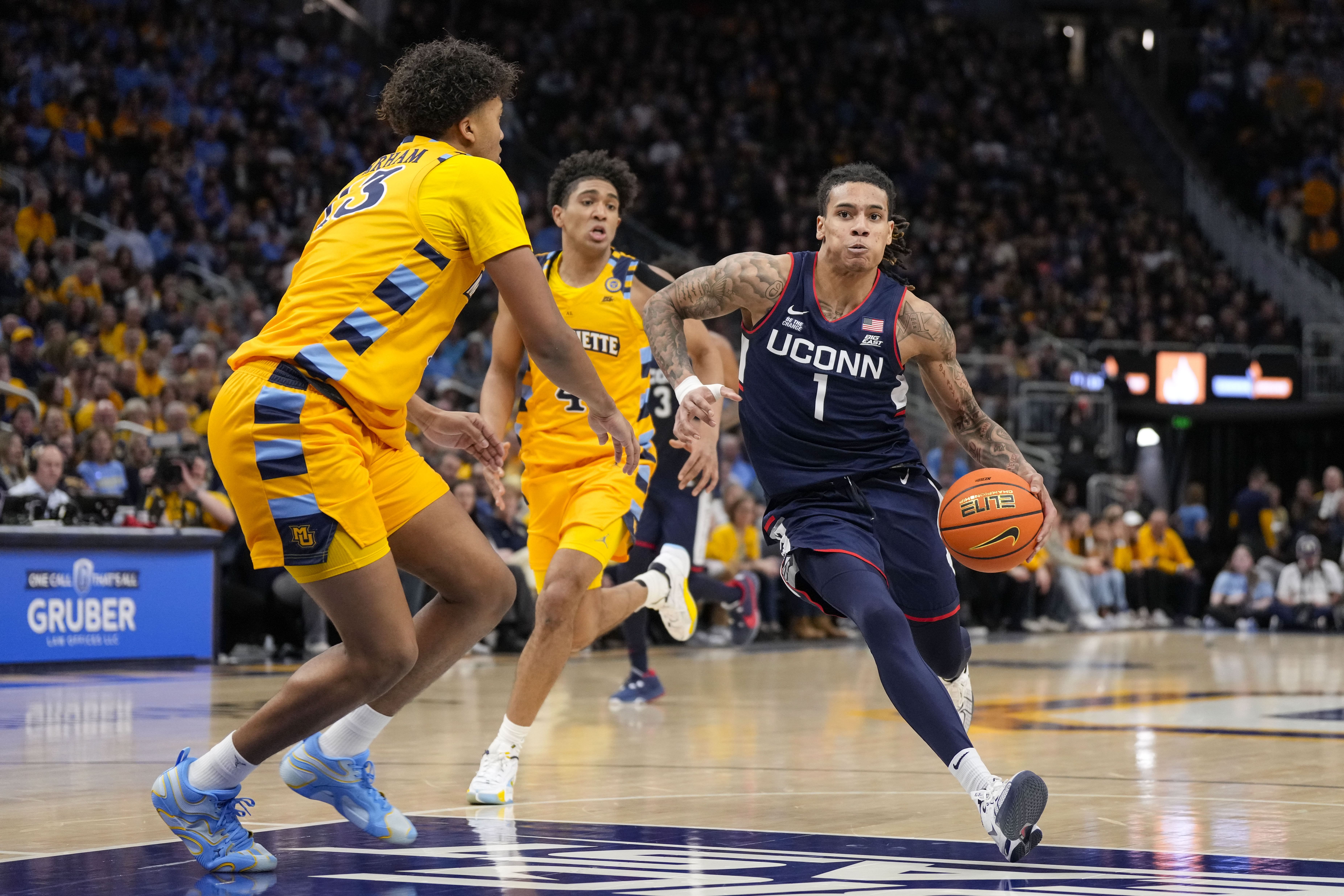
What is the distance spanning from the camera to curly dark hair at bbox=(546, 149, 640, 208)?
7.09 metres

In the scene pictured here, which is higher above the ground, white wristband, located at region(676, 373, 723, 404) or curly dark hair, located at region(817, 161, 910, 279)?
curly dark hair, located at region(817, 161, 910, 279)

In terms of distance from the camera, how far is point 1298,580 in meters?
18.8

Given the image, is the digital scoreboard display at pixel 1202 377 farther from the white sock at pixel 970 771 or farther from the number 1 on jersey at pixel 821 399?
the white sock at pixel 970 771

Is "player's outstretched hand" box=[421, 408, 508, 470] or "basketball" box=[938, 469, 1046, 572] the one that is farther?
"basketball" box=[938, 469, 1046, 572]

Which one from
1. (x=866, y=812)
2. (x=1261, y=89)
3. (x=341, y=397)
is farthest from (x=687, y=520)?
(x=1261, y=89)

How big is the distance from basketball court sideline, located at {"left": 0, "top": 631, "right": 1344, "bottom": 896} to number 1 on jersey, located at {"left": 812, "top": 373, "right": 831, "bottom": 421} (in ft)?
4.07

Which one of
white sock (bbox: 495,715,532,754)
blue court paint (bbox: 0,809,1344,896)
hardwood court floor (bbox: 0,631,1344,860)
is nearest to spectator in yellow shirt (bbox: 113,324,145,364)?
hardwood court floor (bbox: 0,631,1344,860)

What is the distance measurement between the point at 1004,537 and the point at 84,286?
11.5 metres

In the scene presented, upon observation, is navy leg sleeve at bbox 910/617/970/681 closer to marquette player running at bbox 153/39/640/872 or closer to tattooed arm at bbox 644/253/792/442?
tattooed arm at bbox 644/253/792/442

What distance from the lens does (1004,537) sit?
527cm

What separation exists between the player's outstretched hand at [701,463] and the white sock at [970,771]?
1.25 meters

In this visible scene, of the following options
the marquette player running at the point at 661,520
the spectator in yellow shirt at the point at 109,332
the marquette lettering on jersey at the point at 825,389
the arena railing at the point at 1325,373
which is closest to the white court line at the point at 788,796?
the marquette lettering on jersey at the point at 825,389

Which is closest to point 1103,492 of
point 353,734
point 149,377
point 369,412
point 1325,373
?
point 1325,373

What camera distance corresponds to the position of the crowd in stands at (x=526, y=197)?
13.0m
